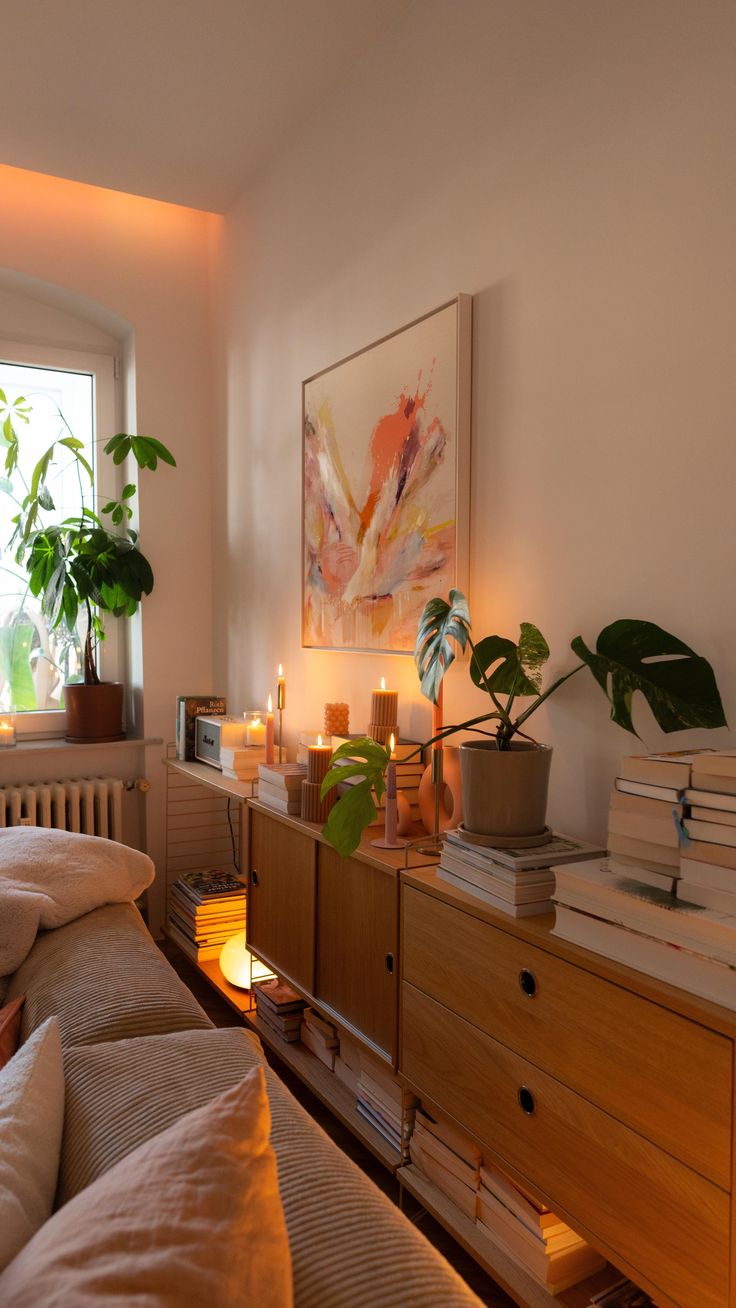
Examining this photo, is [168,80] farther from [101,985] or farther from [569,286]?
[101,985]

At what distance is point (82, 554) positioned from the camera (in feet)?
10.5

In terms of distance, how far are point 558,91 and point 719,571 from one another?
3.40 feet

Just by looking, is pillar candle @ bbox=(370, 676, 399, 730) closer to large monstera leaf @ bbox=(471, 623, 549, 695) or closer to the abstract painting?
the abstract painting

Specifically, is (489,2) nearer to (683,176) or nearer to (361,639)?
(683,176)

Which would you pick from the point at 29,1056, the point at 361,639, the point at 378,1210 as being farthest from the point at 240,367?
the point at 378,1210

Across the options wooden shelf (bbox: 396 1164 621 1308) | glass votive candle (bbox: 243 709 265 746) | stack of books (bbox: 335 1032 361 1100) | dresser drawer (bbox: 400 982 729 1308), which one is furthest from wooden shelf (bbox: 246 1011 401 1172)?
glass votive candle (bbox: 243 709 265 746)

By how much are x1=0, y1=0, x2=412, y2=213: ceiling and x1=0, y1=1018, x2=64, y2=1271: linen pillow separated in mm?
2396

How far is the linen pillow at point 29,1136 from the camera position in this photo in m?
0.82

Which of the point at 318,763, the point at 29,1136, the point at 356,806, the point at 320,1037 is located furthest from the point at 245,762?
the point at 29,1136

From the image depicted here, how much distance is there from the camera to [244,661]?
332 centimetres

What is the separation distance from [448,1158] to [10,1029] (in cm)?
86

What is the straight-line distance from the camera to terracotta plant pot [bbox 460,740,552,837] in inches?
61.0

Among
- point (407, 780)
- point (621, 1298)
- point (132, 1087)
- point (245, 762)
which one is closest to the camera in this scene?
point (132, 1087)

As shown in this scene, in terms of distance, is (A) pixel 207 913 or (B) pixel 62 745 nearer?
(A) pixel 207 913
